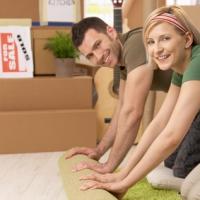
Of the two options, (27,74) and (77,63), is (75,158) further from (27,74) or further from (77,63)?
(77,63)

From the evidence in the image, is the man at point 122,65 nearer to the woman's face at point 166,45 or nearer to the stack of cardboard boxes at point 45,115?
the woman's face at point 166,45

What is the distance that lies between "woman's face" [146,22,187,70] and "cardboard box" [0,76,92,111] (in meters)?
1.45

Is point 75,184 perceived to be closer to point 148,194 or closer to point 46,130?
point 148,194

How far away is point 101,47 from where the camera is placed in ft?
5.59

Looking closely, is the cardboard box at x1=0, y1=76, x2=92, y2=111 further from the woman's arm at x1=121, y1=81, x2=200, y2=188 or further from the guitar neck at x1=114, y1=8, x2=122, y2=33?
the woman's arm at x1=121, y1=81, x2=200, y2=188

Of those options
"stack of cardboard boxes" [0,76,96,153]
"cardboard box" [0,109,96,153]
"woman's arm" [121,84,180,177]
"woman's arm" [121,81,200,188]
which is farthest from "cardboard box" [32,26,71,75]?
"woman's arm" [121,81,200,188]

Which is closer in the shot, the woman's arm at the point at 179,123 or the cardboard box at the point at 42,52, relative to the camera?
the woman's arm at the point at 179,123

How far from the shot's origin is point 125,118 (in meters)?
1.63

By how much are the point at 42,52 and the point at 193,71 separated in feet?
5.77

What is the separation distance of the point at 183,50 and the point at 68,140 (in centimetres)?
154

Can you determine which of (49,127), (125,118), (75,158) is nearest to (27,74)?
(49,127)

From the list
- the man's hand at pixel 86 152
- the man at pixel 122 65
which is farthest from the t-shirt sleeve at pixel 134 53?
the man's hand at pixel 86 152

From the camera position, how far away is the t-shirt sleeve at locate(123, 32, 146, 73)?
1.62 m

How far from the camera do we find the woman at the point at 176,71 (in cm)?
124
